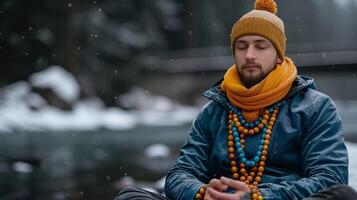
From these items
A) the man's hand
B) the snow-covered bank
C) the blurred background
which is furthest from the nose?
the snow-covered bank

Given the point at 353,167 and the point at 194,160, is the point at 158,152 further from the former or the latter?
the point at 194,160

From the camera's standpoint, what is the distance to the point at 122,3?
2523 centimetres

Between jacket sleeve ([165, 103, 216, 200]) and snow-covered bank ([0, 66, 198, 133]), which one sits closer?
jacket sleeve ([165, 103, 216, 200])

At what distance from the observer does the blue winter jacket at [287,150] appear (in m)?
3.05

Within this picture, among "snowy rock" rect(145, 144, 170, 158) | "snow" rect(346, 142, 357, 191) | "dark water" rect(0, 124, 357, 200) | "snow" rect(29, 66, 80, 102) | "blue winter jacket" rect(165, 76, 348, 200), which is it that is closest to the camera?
"blue winter jacket" rect(165, 76, 348, 200)

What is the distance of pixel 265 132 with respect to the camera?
127 inches

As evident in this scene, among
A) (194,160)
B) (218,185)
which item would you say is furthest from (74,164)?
(218,185)

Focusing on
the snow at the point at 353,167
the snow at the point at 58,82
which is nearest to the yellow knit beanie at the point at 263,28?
the snow at the point at 353,167

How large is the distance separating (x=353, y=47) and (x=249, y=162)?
24.2 m

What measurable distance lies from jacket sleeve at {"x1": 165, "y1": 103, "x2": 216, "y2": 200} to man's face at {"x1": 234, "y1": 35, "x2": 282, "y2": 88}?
30 centimetres

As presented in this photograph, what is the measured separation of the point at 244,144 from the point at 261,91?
25 centimetres

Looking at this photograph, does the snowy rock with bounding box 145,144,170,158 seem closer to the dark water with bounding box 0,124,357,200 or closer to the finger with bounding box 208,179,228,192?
the dark water with bounding box 0,124,357,200

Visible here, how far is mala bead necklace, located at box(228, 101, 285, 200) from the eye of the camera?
321cm

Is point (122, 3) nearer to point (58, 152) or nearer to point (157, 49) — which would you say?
point (157, 49)
